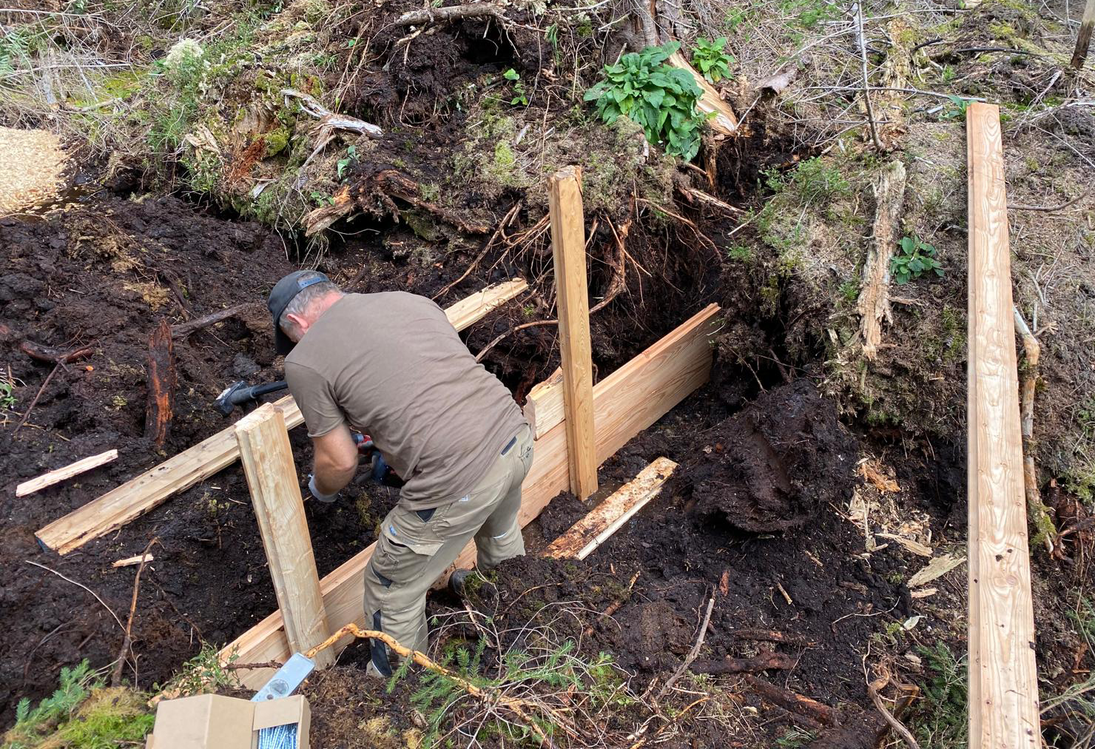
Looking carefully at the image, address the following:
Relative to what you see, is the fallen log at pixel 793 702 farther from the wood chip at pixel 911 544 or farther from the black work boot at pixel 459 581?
the black work boot at pixel 459 581

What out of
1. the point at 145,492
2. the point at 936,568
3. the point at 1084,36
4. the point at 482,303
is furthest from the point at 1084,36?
the point at 145,492

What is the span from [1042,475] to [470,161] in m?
3.46

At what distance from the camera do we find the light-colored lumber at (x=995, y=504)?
1.83 m

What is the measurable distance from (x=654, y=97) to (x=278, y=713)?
3630mm

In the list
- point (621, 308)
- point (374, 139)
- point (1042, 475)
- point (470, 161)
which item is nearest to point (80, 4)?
point (374, 139)

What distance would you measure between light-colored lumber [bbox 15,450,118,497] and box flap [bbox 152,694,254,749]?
5.85ft

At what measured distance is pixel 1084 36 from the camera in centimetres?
449

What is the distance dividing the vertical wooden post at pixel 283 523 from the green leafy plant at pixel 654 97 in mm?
2822

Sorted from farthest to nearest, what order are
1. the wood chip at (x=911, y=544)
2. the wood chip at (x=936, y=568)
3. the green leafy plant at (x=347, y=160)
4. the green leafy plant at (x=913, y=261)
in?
the green leafy plant at (x=347, y=160) → the green leafy plant at (x=913, y=261) → the wood chip at (x=911, y=544) → the wood chip at (x=936, y=568)

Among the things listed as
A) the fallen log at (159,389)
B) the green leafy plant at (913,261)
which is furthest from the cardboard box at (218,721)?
the green leafy plant at (913,261)

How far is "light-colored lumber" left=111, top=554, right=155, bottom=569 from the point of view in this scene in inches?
108

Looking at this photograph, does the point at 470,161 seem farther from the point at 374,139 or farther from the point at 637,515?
the point at 637,515

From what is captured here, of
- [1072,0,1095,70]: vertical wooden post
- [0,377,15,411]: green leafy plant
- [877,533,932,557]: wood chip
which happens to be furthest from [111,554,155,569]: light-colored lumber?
[1072,0,1095,70]: vertical wooden post

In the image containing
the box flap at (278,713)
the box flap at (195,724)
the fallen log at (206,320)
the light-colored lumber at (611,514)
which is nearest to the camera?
the box flap at (195,724)
